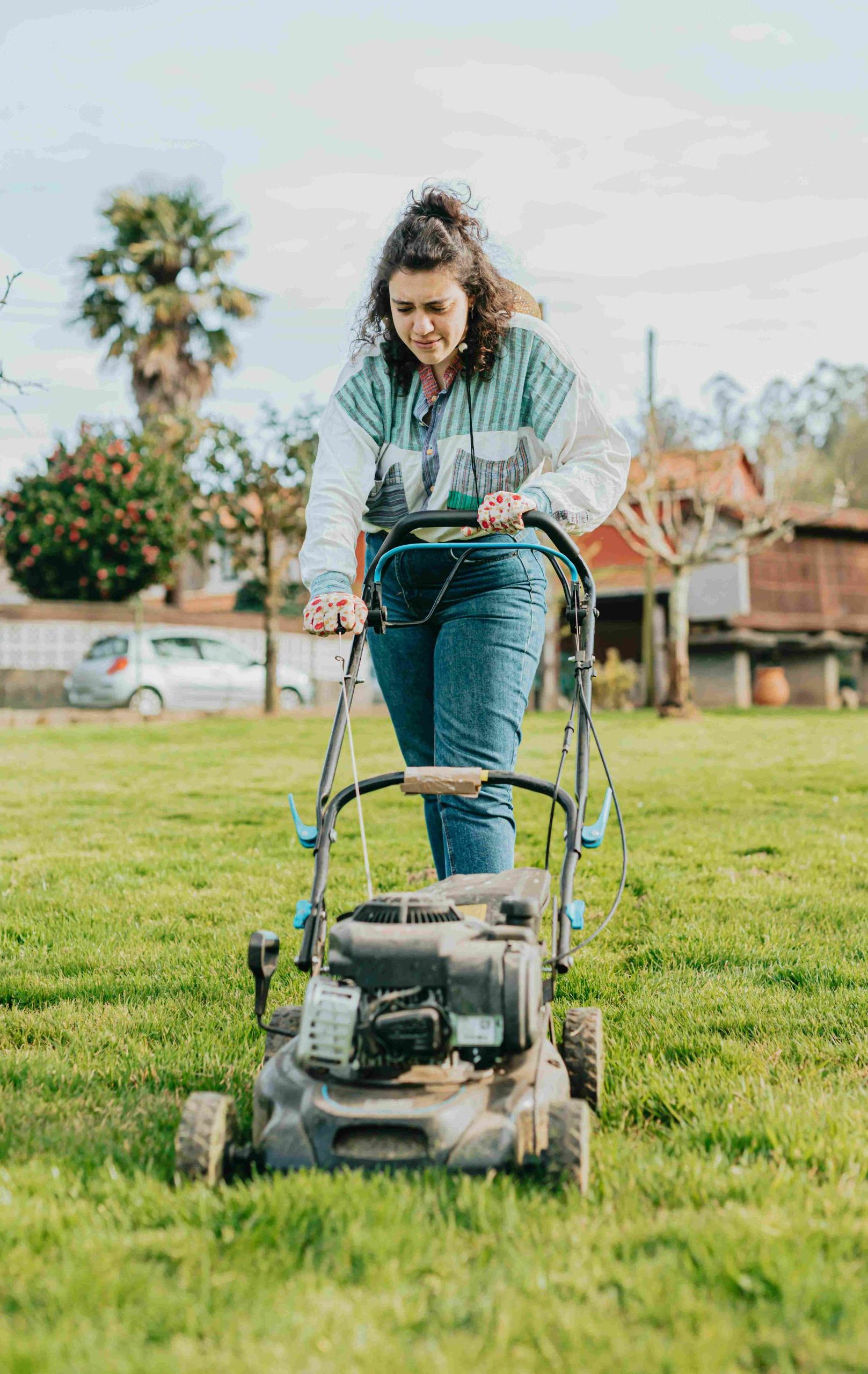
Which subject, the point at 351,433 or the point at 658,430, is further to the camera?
the point at 658,430

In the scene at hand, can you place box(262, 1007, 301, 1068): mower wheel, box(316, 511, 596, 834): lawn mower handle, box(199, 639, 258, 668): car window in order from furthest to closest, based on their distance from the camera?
box(199, 639, 258, 668): car window, box(316, 511, 596, 834): lawn mower handle, box(262, 1007, 301, 1068): mower wheel

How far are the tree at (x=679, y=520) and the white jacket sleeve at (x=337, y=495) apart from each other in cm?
1649

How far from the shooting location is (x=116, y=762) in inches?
451

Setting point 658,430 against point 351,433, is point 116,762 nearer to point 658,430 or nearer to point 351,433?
point 351,433

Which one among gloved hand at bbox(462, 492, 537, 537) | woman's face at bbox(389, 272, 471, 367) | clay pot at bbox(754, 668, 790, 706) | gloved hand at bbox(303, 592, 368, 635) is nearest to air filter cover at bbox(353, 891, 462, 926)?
gloved hand at bbox(303, 592, 368, 635)

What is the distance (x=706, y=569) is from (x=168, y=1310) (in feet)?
93.5

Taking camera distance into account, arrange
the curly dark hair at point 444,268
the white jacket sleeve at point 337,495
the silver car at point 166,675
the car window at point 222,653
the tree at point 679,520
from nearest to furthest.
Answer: the curly dark hair at point 444,268 < the white jacket sleeve at point 337,495 < the silver car at point 166,675 < the car window at point 222,653 < the tree at point 679,520

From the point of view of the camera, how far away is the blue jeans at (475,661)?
10.2 feet

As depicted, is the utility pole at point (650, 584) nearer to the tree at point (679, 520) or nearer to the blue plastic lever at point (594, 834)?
the tree at point (679, 520)

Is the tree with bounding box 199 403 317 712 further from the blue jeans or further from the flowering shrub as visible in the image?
the blue jeans

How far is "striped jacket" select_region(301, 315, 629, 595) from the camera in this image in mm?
3094

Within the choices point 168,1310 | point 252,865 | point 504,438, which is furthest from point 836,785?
point 168,1310

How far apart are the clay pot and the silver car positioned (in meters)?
13.1

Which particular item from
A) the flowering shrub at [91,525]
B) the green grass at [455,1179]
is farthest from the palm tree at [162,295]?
the green grass at [455,1179]
